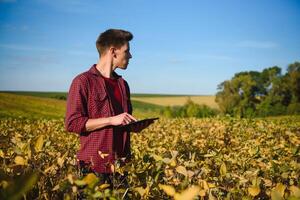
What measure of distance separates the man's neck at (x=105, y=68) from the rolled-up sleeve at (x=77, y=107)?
0.98 ft

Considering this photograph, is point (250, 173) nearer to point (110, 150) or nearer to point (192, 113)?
point (110, 150)

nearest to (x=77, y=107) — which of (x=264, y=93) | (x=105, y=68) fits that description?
(x=105, y=68)

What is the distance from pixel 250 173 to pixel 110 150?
50.0 inches

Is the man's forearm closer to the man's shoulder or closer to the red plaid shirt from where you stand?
the red plaid shirt

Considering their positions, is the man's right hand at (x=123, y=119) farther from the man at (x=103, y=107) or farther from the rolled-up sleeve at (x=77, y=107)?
the rolled-up sleeve at (x=77, y=107)

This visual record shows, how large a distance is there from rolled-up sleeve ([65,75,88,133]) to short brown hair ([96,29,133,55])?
45 cm

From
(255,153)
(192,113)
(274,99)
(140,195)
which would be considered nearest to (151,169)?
(140,195)

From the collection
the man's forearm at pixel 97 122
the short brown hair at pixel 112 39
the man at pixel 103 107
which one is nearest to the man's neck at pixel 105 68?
the man at pixel 103 107

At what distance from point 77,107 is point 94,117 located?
0.71ft

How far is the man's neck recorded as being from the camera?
3.38 meters

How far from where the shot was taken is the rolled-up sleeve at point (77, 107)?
116 inches

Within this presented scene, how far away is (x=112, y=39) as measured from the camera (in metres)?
3.35

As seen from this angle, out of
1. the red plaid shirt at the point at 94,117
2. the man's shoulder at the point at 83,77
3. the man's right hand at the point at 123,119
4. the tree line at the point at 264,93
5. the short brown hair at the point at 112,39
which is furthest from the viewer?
the tree line at the point at 264,93

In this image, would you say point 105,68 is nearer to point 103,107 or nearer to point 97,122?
point 103,107
